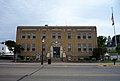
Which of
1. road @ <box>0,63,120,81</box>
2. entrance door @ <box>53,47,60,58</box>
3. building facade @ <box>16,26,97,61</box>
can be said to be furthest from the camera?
building facade @ <box>16,26,97,61</box>

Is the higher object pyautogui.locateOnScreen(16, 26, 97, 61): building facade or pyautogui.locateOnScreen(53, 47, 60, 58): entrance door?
pyautogui.locateOnScreen(16, 26, 97, 61): building facade

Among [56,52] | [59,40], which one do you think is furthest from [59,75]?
[59,40]

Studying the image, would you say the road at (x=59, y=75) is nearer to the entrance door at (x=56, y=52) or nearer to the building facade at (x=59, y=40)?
the entrance door at (x=56, y=52)

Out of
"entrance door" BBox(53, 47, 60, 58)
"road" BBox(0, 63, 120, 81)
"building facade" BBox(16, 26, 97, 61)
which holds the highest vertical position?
"building facade" BBox(16, 26, 97, 61)

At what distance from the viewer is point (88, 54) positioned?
5028 centimetres

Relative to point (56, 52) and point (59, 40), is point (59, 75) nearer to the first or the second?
point (56, 52)

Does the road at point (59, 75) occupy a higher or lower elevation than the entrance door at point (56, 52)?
lower

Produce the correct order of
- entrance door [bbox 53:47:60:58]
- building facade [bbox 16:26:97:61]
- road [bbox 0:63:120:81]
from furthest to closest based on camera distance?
building facade [bbox 16:26:97:61], entrance door [bbox 53:47:60:58], road [bbox 0:63:120:81]

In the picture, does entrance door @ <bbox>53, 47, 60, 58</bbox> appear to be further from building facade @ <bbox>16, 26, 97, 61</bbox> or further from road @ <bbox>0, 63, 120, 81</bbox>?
road @ <bbox>0, 63, 120, 81</bbox>

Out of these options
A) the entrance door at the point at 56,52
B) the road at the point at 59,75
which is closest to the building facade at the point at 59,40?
the entrance door at the point at 56,52

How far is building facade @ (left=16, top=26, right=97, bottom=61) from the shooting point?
165 feet

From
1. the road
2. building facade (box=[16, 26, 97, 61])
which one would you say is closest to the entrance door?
building facade (box=[16, 26, 97, 61])

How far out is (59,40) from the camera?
166ft

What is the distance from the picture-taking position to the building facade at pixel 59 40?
165 feet
